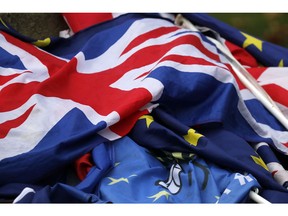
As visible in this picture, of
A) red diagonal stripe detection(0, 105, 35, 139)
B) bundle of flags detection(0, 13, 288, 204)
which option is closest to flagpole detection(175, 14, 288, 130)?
bundle of flags detection(0, 13, 288, 204)

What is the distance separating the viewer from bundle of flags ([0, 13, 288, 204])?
0.86m

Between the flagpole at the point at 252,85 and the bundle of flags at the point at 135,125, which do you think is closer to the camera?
the bundle of flags at the point at 135,125

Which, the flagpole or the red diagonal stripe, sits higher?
the red diagonal stripe

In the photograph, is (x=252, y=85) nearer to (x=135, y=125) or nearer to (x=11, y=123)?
(x=135, y=125)

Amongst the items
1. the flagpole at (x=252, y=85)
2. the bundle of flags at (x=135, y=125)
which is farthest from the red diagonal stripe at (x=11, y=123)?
the flagpole at (x=252, y=85)

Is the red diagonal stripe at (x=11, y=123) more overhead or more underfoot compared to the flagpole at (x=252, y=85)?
more overhead

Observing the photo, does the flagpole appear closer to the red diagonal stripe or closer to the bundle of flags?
the bundle of flags

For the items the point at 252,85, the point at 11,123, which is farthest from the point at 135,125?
the point at 252,85

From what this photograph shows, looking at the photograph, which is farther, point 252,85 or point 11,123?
point 252,85

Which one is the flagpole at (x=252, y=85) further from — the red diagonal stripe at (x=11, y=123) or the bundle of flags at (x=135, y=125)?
the red diagonal stripe at (x=11, y=123)

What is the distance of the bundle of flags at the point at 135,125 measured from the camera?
858 mm

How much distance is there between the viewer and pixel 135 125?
0.94 metres
